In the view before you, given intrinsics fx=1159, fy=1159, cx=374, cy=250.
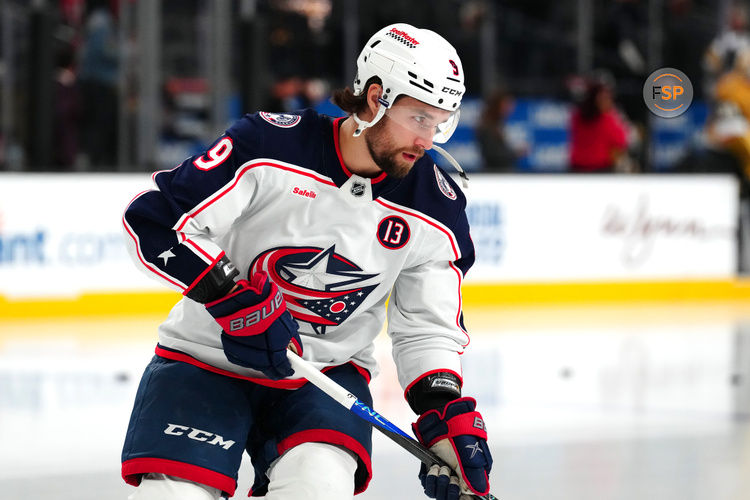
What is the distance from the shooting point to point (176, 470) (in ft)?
7.09

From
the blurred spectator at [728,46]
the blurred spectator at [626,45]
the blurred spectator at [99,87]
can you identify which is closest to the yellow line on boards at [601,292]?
the blurred spectator at [626,45]

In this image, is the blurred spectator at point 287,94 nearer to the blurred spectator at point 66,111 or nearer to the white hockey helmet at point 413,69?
the blurred spectator at point 66,111

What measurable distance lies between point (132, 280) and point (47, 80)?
53.1 inches

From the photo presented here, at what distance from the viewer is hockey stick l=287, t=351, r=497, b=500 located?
2.35 m

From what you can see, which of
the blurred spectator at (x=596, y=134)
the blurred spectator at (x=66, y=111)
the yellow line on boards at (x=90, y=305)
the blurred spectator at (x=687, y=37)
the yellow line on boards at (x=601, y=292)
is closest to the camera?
the yellow line on boards at (x=90, y=305)

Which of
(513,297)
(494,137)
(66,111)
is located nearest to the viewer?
(66,111)

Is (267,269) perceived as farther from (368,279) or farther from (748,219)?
(748,219)

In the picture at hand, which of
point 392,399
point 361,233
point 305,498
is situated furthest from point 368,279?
point 392,399

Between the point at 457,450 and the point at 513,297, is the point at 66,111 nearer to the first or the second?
the point at 513,297

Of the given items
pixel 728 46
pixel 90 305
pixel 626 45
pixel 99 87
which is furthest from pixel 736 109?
pixel 90 305

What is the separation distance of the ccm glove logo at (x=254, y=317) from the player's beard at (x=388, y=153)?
0.37m

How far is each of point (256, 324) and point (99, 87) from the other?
5.82 metres

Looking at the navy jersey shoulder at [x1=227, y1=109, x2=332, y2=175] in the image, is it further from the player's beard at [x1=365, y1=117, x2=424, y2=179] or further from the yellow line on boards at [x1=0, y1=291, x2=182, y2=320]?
the yellow line on boards at [x1=0, y1=291, x2=182, y2=320]

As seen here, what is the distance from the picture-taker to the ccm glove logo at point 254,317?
2242mm
